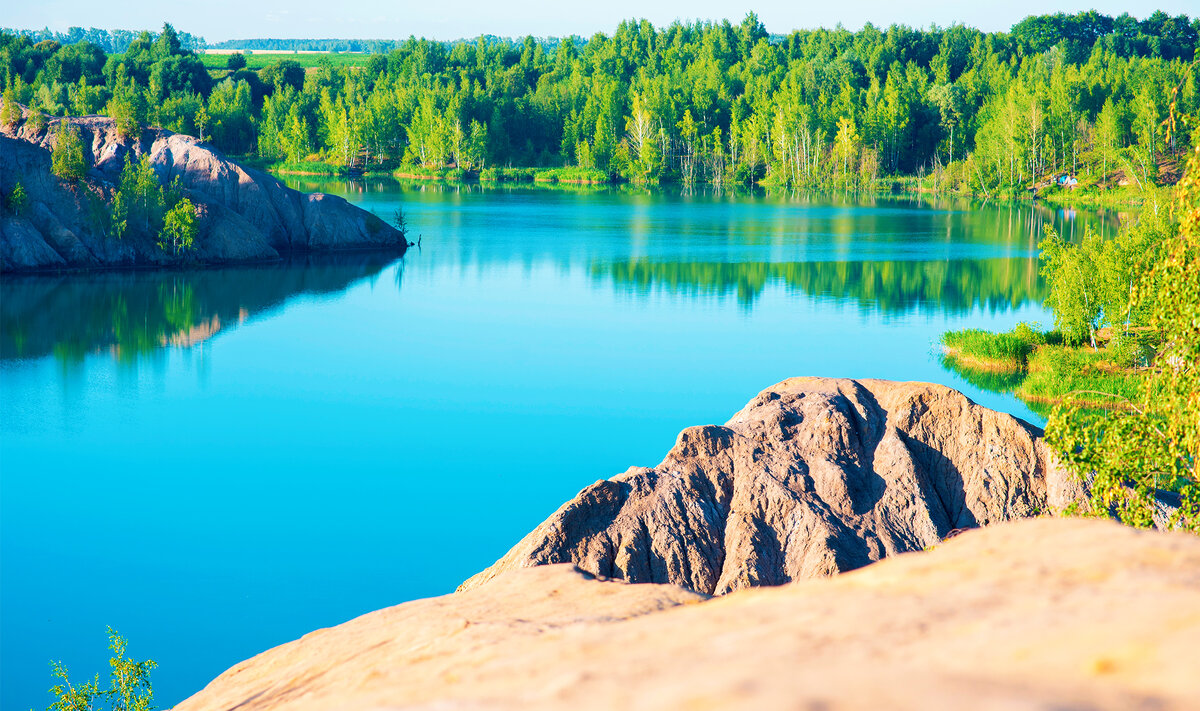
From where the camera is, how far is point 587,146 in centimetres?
12481

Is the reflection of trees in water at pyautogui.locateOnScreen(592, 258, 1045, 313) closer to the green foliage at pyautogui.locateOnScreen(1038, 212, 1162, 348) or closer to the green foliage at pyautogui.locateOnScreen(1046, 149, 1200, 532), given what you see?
the green foliage at pyautogui.locateOnScreen(1038, 212, 1162, 348)

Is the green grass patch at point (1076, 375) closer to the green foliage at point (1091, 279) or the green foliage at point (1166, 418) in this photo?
the green foliage at point (1091, 279)

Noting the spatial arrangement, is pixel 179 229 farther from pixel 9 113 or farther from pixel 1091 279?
pixel 1091 279

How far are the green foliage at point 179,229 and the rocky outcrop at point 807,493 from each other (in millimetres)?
A: 43807

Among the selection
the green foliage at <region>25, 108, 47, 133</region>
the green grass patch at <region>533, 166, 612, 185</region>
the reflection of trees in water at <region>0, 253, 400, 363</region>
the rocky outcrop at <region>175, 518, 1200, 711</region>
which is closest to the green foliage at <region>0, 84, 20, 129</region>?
the green foliage at <region>25, 108, 47, 133</region>

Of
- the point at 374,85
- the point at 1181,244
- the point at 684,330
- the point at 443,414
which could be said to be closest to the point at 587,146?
the point at 374,85

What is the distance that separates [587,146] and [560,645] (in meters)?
122

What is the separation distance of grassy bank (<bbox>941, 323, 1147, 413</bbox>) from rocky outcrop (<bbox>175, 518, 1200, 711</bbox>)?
25832 millimetres

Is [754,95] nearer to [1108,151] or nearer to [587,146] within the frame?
[587,146]

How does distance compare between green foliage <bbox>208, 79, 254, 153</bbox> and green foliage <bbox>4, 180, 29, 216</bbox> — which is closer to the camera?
green foliage <bbox>4, 180, 29, 216</bbox>

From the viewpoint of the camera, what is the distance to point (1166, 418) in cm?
1185

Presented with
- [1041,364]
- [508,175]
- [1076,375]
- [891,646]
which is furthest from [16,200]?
[508,175]

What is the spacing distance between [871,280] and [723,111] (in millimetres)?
85226

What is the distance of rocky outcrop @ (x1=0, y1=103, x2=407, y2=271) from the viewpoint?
166 ft
